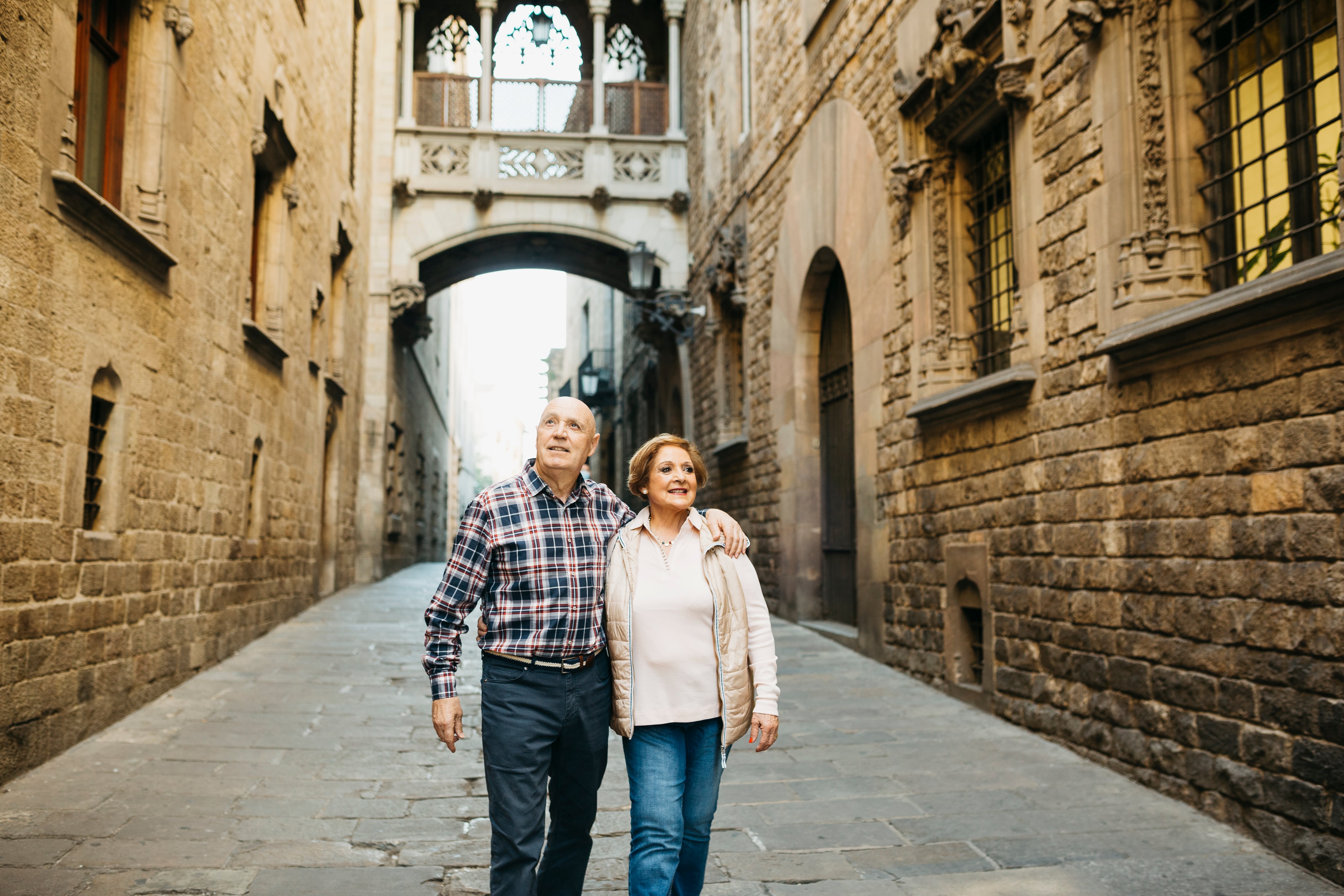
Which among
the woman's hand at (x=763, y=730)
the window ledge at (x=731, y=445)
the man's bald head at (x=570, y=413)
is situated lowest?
the woman's hand at (x=763, y=730)

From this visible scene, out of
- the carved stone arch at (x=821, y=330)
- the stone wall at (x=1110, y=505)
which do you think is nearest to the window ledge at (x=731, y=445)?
the carved stone arch at (x=821, y=330)

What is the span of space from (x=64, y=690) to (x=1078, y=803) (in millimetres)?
4906

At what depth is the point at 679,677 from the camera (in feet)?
9.59

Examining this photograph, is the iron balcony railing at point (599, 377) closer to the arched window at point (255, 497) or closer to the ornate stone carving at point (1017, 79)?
the arched window at point (255, 497)

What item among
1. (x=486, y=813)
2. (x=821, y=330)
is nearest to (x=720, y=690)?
(x=486, y=813)

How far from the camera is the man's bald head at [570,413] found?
307 centimetres

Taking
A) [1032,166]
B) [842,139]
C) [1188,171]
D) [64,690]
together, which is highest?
[842,139]

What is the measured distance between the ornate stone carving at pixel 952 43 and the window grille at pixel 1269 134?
2.17 metres

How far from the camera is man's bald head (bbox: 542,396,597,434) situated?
3070 mm

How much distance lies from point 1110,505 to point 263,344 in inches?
289

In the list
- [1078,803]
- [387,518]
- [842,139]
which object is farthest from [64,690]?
[387,518]

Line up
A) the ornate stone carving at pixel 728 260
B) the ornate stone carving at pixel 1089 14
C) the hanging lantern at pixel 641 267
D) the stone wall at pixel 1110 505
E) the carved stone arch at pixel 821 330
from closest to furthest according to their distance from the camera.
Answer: the stone wall at pixel 1110 505 → the ornate stone carving at pixel 1089 14 → the carved stone arch at pixel 821 330 → the ornate stone carving at pixel 728 260 → the hanging lantern at pixel 641 267

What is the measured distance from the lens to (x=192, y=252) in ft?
25.5

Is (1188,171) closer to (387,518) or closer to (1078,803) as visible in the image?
(1078,803)
